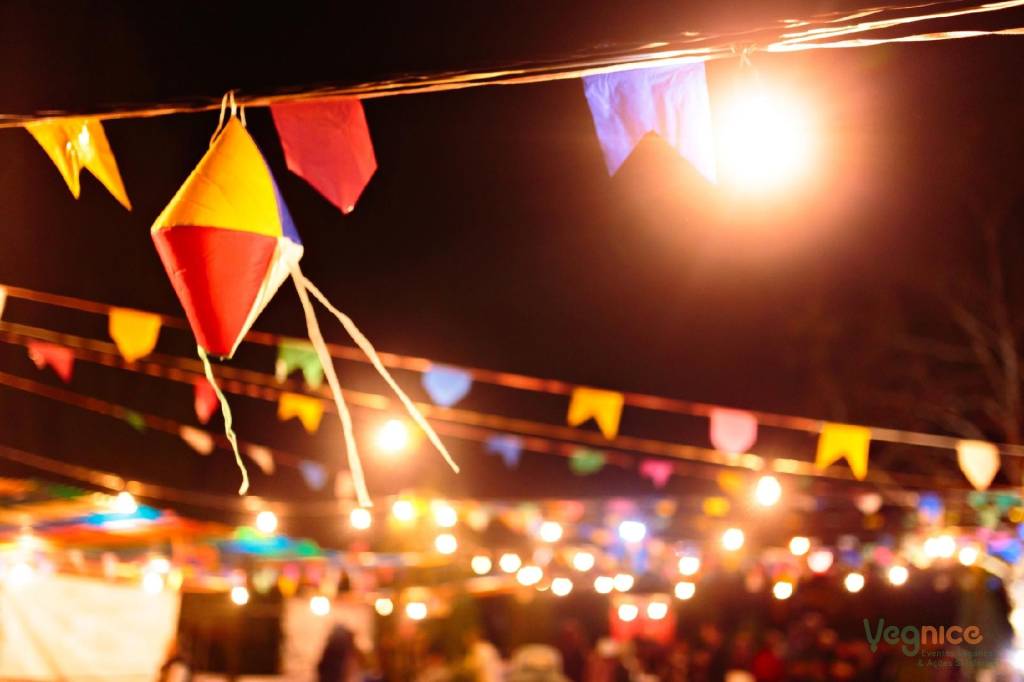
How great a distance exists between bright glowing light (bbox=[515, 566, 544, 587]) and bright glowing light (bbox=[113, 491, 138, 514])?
8.48 meters

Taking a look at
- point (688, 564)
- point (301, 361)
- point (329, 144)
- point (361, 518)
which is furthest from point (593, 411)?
point (688, 564)

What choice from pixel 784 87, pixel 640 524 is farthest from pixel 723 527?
pixel 784 87

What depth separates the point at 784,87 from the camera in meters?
3.68

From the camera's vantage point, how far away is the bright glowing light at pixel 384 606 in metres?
15.2

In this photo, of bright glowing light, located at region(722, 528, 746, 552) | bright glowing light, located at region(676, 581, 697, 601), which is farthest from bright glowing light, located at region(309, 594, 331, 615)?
bright glowing light, located at region(676, 581, 697, 601)

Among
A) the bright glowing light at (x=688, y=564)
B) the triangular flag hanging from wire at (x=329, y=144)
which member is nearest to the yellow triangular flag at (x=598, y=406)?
the triangular flag hanging from wire at (x=329, y=144)

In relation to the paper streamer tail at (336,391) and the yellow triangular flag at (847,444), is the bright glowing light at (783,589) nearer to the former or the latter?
the yellow triangular flag at (847,444)

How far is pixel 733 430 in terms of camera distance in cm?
820

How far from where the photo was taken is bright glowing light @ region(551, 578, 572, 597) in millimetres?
16688

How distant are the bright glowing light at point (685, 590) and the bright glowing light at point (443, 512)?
4791 millimetres

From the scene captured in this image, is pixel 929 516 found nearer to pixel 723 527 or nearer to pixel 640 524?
pixel 723 527

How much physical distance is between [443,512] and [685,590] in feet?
18.5

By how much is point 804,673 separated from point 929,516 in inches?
197

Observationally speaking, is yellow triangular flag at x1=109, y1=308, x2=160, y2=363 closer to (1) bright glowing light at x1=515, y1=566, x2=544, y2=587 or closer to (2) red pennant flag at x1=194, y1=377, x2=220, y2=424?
(2) red pennant flag at x1=194, y1=377, x2=220, y2=424
